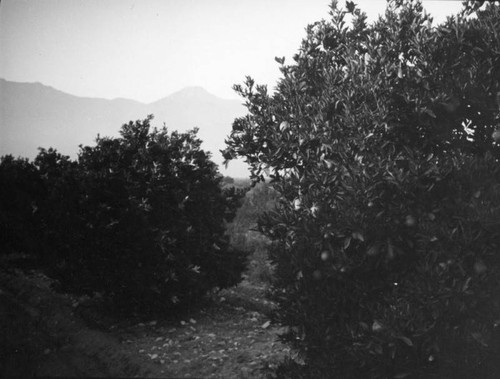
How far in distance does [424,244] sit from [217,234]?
4.02 meters

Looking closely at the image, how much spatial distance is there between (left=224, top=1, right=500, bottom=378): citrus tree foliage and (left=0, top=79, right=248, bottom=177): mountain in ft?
48.8

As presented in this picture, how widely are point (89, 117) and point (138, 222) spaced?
4988cm

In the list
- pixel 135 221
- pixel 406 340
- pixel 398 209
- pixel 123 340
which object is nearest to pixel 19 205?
pixel 135 221

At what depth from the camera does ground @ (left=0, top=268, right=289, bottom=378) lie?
4.85m

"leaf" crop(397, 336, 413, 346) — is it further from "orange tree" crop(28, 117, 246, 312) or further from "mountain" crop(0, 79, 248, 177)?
"mountain" crop(0, 79, 248, 177)

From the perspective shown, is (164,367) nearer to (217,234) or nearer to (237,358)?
(237,358)

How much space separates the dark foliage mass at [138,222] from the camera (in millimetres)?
5867

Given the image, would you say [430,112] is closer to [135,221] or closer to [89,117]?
[135,221]

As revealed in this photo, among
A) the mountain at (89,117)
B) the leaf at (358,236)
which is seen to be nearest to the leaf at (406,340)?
the leaf at (358,236)

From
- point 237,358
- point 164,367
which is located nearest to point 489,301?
point 237,358

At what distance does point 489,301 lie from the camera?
3215mm

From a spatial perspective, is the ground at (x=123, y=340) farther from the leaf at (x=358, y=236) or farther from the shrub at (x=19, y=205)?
the leaf at (x=358, y=236)

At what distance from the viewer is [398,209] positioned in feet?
11.1

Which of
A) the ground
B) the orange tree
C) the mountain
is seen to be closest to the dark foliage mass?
the orange tree
